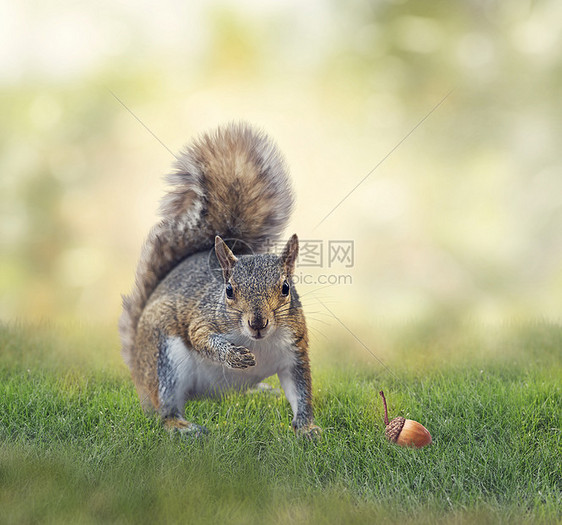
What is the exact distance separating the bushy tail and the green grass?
81 centimetres

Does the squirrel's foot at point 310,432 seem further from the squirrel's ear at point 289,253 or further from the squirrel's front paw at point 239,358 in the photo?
the squirrel's ear at point 289,253

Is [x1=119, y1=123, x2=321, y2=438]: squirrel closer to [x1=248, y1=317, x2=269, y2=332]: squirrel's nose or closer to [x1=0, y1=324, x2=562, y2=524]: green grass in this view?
[x1=248, y1=317, x2=269, y2=332]: squirrel's nose

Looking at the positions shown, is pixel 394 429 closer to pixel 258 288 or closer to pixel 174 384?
pixel 258 288

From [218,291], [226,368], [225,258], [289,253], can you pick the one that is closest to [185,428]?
[226,368]

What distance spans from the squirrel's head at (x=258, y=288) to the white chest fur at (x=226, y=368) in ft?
0.34

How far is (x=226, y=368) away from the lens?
293 cm

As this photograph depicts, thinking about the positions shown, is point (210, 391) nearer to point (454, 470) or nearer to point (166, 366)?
point (166, 366)

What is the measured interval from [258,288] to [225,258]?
21 cm

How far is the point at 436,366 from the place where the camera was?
371 centimetres

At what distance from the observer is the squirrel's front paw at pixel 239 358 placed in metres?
2.75

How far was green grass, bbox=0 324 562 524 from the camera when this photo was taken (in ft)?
7.39

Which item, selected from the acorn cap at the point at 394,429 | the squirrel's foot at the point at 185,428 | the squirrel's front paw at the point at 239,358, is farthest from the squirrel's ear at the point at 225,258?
the acorn cap at the point at 394,429

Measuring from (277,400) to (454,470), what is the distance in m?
0.99

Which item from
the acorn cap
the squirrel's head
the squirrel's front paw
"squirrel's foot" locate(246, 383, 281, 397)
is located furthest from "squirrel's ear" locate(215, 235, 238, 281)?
the acorn cap
